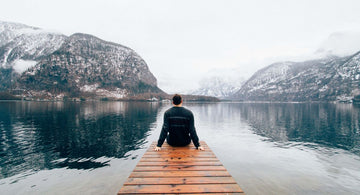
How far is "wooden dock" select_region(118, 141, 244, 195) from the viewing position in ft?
23.3

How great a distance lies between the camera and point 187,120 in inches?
488

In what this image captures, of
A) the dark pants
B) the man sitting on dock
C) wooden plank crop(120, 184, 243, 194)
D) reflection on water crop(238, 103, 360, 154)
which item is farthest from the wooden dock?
reflection on water crop(238, 103, 360, 154)

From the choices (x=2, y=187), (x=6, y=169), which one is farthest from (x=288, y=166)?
(x=6, y=169)

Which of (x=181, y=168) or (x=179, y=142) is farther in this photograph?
(x=179, y=142)

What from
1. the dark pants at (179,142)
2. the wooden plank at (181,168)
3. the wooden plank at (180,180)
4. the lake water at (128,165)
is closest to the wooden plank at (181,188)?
the wooden plank at (180,180)

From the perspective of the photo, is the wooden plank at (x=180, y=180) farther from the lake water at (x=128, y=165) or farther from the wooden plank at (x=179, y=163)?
the lake water at (x=128, y=165)

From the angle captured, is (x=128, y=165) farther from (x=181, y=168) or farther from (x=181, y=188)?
(x=181, y=188)

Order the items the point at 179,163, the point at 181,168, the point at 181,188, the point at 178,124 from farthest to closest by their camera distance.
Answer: the point at 178,124
the point at 179,163
the point at 181,168
the point at 181,188

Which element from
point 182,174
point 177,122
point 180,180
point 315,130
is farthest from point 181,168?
point 315,130

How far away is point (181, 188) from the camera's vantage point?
286 inches

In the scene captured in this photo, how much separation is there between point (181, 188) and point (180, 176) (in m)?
1.20

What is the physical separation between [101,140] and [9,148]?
14.6 meters

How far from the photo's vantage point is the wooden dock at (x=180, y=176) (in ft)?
23.3

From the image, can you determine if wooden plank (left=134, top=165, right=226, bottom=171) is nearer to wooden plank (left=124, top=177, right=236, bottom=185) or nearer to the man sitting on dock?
wooden plank (left=124, top=177, right=236, bottom=185)
